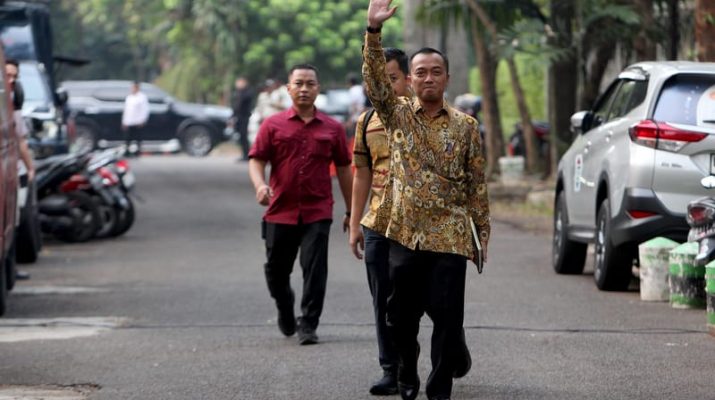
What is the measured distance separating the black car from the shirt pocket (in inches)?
1240

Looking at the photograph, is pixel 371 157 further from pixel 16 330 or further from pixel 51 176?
pixel 51 176

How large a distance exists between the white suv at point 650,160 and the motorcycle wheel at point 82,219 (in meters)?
7.09

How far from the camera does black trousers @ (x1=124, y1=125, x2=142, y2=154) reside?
40.8 m

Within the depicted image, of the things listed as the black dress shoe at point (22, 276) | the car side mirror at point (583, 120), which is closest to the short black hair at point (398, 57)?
the car side mirror at point (583, 120)

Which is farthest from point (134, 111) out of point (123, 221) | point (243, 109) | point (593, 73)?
point (123, 221)

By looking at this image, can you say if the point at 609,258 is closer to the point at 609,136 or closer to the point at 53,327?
the point at 609,136

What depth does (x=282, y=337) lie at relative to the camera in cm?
1057

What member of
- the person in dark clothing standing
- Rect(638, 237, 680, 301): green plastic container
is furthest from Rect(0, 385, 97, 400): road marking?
the person in dark clothing standing

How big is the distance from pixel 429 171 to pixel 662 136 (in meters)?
4.79

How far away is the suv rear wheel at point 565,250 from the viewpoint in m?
14.2

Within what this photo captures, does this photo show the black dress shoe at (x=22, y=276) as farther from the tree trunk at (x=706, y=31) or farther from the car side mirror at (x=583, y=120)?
the tree trunk at (x=706, y=31)

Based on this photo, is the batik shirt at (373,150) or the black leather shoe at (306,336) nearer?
the batik shirt at (373,150)

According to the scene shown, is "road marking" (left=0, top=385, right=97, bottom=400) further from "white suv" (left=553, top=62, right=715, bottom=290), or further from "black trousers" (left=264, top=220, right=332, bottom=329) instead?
"white suv" (left=553, top=62, right=715, bottom=290)

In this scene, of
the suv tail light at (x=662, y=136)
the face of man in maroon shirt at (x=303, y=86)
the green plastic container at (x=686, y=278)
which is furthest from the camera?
the suv tail light at (x=662, y=136)
